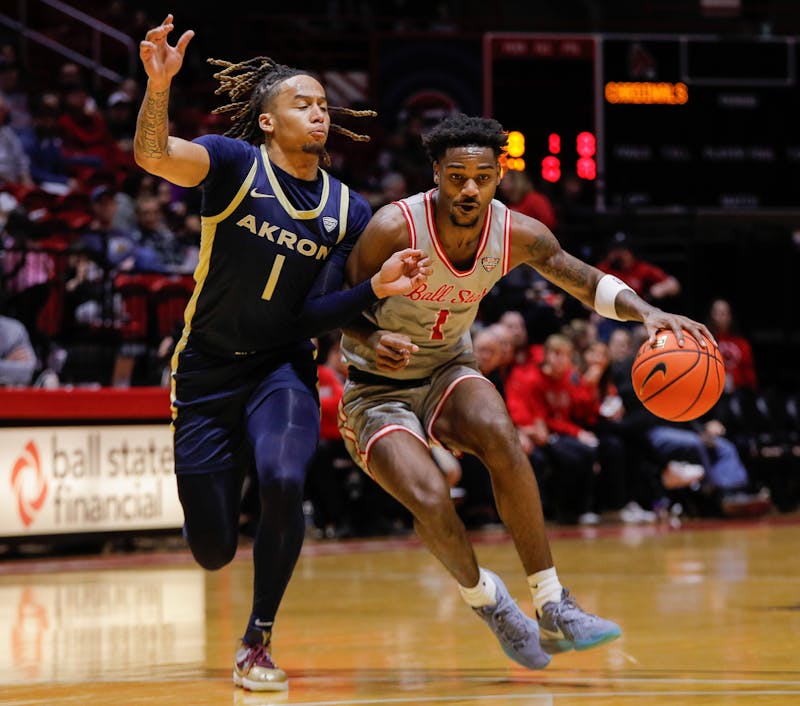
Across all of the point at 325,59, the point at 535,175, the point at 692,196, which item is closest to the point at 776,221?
the point at 692,196

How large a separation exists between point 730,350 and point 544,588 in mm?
9134

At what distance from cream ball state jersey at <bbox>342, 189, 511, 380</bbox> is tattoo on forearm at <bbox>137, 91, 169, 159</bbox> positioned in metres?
0.99

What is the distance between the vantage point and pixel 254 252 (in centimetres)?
502

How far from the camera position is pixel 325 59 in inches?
659

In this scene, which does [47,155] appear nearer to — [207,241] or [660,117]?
[660,117]

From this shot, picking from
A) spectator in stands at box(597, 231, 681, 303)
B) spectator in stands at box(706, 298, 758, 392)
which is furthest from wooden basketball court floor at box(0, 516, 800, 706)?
spectator in stands at box(597, 231, 681, 303)

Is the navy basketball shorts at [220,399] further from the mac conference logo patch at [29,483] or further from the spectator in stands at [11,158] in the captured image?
the spectator in stands at [11,158]

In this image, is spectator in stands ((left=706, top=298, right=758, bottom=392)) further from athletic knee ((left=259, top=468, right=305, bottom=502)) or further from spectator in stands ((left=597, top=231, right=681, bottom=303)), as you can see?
athletic knee ((left=259, top=468, right=305, bottom=502))

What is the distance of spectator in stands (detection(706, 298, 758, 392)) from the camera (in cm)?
1355

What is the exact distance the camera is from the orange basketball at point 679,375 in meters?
4.86

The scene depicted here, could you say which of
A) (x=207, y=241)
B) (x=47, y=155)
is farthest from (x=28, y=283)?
(x=207, y=241)

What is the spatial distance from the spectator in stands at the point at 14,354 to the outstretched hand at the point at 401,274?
5533 millimetres

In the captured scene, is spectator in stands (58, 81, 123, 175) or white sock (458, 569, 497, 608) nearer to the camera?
white sock (458, 569, 497, 608)

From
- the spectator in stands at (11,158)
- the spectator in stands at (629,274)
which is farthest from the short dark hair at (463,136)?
the spectator in stands at (629,274)
